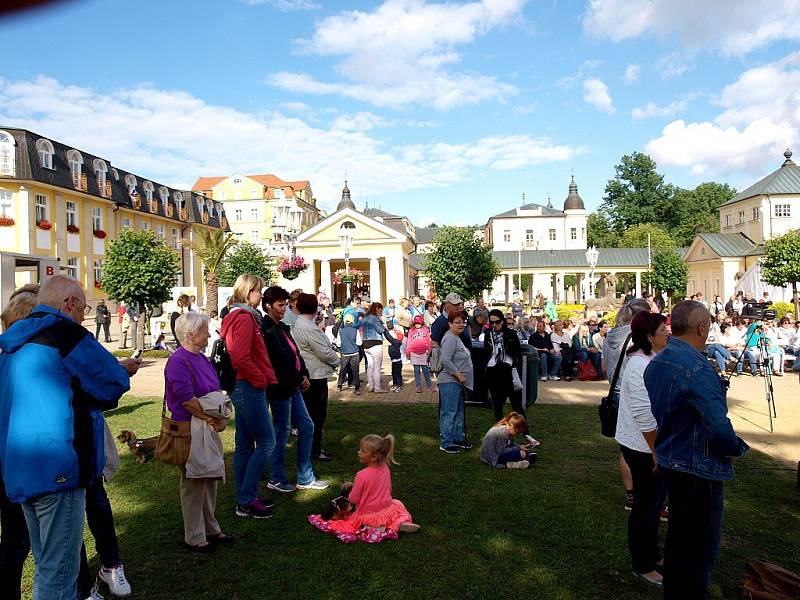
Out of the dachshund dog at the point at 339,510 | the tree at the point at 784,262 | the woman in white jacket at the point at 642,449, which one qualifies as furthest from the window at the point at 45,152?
the tree at the point at 784,262

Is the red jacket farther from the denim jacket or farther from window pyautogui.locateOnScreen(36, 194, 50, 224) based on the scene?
window pyautogui.locateOnScreen(36, 194, 50, 224)

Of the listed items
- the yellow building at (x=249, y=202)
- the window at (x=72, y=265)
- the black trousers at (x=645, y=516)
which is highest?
the yellow building at (x=249, y=202)

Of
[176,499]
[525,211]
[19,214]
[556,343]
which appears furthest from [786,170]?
[176,499]

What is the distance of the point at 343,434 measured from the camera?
8.51 m

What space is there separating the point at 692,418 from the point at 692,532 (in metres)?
0.59

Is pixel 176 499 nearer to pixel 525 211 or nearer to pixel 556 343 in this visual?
pixel 556 343

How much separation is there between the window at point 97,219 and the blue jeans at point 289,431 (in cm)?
3823

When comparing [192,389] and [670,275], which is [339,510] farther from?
[670,275]

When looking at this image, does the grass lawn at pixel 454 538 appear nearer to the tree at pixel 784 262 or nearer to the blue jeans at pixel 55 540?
the blue jeans at pixel 55 540

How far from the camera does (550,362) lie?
14.3 m

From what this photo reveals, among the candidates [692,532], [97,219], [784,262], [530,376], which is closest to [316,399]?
[692,532]

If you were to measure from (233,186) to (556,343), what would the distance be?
221 feet

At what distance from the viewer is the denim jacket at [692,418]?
3.01 meters

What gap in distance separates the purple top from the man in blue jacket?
1.21 meters
